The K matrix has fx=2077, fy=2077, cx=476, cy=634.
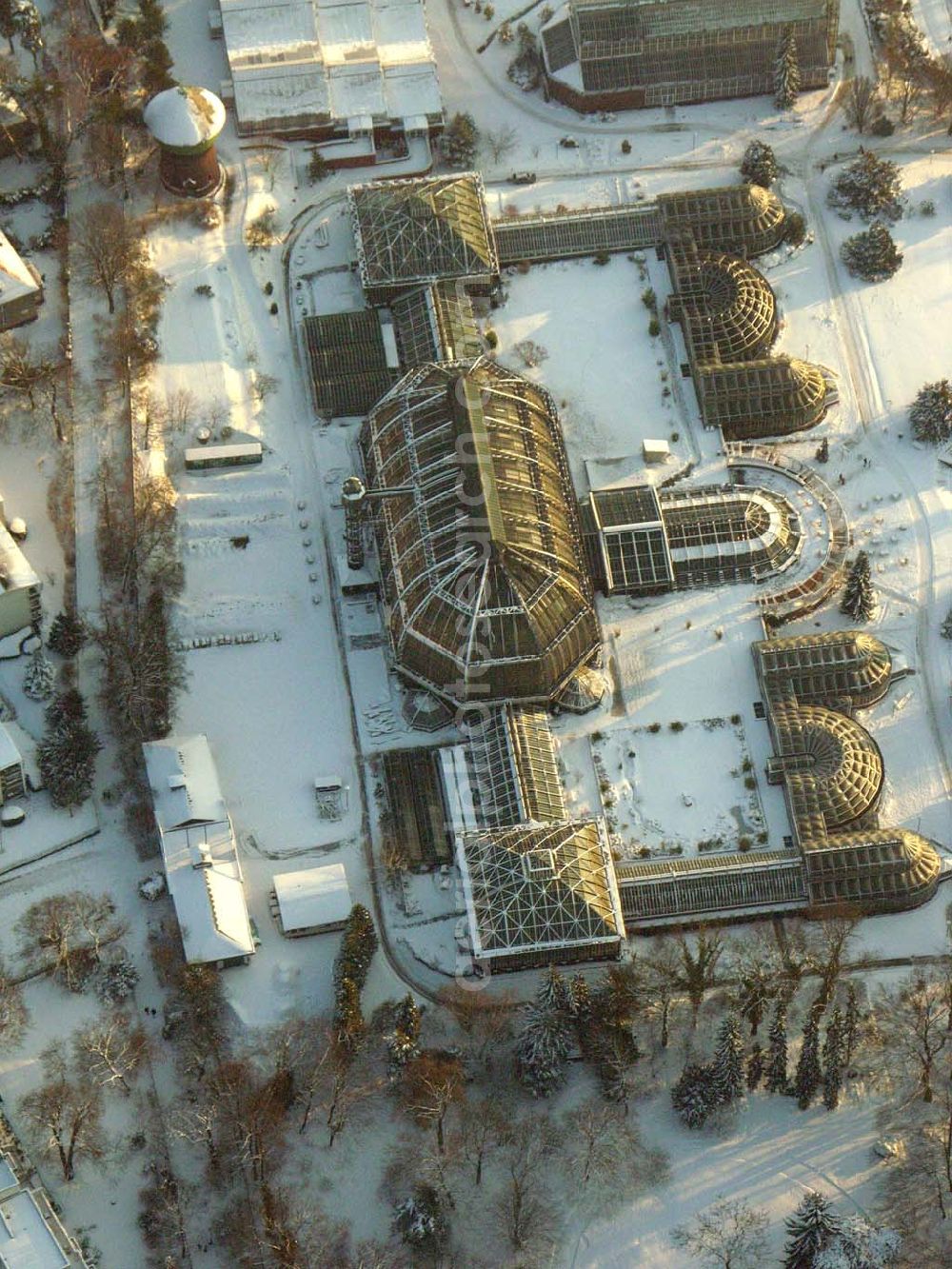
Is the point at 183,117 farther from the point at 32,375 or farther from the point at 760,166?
the point at 760,166

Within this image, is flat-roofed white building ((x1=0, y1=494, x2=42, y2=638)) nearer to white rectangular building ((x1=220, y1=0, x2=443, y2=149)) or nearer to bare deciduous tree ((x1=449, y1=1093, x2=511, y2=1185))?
white rectangular building ((x1=220, y1=0, x2=443, y2=149))

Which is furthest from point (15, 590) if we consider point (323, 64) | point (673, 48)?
point (673, 48)

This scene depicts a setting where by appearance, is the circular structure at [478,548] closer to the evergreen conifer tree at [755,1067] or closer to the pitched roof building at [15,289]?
the evergreen conifer tree at [755,1067]

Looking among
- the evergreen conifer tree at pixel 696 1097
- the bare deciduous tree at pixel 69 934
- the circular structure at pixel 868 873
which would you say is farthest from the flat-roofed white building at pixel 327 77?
the evergreen conifer tree at pixel 696 1097

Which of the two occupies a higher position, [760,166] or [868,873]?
[760,166]

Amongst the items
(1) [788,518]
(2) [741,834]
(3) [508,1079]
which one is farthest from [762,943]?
(1) [788,518]

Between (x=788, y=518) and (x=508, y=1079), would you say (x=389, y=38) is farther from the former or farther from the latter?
(x=508, y=1079)
